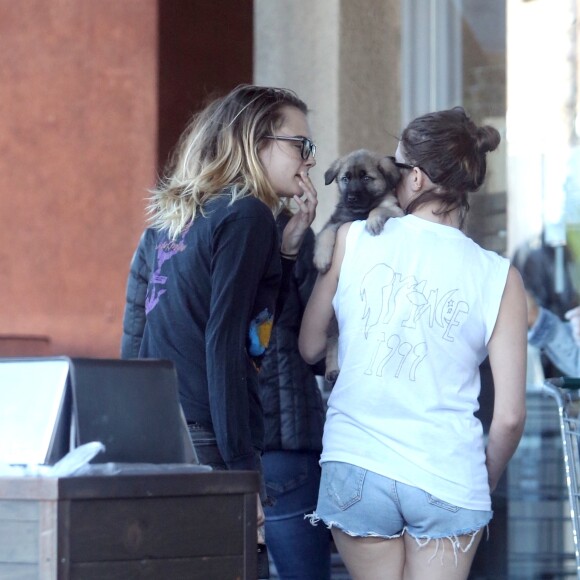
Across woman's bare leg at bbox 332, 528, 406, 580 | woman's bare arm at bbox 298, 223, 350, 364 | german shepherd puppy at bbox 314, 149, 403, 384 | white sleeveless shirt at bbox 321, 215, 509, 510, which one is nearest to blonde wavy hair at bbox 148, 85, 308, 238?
woman's bare arm at bbox 298, 223, 350, 364

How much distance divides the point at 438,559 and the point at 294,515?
638 millimetres

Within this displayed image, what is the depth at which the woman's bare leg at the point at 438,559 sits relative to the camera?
8.83 feet

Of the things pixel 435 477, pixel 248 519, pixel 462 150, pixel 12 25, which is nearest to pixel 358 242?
pixel 462 150

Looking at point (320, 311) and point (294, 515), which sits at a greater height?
point (320, 311)

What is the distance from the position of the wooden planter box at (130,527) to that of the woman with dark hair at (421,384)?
633 mm

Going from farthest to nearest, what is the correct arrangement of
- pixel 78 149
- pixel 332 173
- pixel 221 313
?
pixel 78 149 < pixel 332 173 < pixel 221 313

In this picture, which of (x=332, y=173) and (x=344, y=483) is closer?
(x=344, y=483)

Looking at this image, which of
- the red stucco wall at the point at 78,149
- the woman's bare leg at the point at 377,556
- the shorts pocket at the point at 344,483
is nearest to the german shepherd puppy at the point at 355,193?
the shorts pocket at the point at 344,483

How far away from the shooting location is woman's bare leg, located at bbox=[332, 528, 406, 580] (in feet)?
8.96

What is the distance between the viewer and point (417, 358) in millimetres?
2721

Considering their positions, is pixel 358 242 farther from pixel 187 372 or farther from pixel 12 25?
pixel 12 25

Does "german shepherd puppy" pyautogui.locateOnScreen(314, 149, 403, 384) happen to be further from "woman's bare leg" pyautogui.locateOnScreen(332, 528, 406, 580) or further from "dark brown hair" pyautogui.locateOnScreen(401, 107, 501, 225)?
"woman's bare leg" pyautogui.locateOnScreen(332, 528, 406, 580)

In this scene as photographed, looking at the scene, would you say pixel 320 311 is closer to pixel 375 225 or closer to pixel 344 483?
pixel 375 225

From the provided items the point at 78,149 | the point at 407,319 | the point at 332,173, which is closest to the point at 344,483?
the point at 407,319
